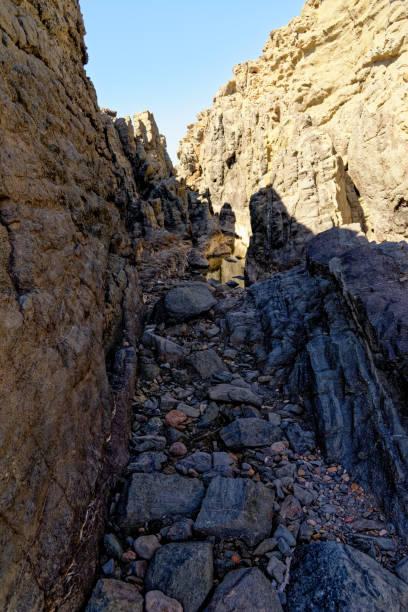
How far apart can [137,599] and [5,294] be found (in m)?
3.08

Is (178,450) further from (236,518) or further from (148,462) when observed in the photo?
(236,518)

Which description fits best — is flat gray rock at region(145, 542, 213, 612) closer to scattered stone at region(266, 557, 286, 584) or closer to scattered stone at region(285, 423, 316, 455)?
scattered stone at region(266, 557, 286, 584)

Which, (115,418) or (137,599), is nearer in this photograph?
(137,599)

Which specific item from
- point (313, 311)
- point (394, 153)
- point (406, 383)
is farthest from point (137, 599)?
point (394, 153)

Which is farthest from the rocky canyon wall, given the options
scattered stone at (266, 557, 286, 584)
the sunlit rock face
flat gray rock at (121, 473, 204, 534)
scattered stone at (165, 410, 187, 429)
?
the sunlit rock face

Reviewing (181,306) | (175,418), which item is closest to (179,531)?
(175,418)

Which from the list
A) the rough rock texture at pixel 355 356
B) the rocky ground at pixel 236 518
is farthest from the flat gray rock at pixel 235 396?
the rough rock texture at pixel 355 356

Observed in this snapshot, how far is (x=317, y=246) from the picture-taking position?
8516mm

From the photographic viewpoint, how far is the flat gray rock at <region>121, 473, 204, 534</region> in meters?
3.41

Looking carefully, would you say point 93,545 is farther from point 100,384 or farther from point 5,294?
point 5,294

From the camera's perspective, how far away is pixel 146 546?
3.14m

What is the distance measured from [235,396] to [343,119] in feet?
69.8

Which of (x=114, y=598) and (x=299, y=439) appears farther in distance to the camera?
(x=299, y=439)

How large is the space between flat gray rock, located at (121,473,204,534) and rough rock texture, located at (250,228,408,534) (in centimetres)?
221
